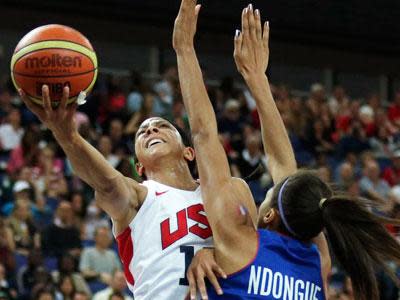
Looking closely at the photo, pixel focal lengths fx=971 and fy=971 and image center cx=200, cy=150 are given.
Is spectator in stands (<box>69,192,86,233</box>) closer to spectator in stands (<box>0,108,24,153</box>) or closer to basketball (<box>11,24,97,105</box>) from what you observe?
spectator in stands (<box>0,108,24,153</box>)

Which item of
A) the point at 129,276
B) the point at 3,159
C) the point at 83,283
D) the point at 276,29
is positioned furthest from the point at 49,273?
the point at 276,29

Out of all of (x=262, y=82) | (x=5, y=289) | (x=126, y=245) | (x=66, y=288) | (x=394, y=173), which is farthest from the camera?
(x=394, y=173)

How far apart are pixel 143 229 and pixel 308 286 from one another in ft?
2.46

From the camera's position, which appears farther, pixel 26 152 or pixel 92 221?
pixel 26 152

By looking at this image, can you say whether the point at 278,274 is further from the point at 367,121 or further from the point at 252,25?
the point at 367,121

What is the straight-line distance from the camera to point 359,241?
4.01m

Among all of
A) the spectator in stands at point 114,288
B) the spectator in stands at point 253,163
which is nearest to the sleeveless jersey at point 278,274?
the spectator in stands at point 114,288

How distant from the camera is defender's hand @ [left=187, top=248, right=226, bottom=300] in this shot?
3.88m

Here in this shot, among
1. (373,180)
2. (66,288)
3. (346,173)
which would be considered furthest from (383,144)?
(66,288)

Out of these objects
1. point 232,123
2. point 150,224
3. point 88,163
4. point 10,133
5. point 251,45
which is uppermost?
point 251,45

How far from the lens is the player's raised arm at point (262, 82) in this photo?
14.7 ft

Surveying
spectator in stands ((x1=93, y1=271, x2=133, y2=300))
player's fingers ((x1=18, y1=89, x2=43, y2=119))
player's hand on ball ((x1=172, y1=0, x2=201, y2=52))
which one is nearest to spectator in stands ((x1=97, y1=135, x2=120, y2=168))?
spectator in stands ((x1=93, y1=271, x2=133, y2=300))

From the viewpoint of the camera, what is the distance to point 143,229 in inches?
165

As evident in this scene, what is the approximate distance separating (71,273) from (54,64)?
634cm
